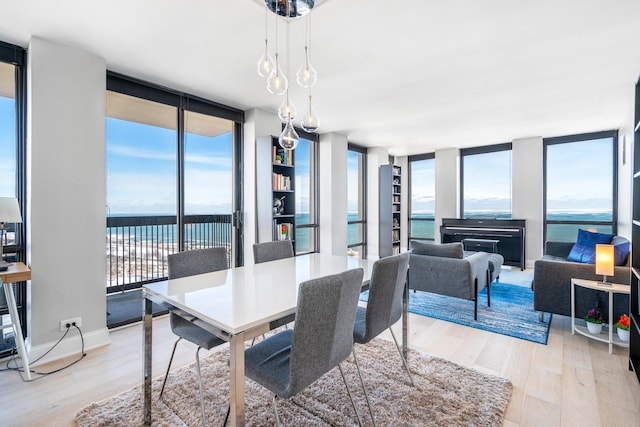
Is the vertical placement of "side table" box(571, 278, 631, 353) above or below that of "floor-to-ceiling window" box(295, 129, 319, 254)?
below

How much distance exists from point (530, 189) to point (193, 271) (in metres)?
6.33

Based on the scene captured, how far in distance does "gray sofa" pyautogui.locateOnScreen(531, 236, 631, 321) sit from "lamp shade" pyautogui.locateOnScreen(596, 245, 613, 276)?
0.16 metres

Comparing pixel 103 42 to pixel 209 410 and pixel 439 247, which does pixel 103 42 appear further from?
pixel 439 247

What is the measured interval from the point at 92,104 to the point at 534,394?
159 inches

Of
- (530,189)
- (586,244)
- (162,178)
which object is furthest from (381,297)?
(530,189)

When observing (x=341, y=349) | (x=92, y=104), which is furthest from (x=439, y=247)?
(x=92, y=104)

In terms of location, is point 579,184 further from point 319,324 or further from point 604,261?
point 319,324

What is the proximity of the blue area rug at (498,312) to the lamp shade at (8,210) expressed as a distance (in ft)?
11.2

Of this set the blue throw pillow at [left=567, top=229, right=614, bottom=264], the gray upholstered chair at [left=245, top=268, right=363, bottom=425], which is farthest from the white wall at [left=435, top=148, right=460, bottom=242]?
the gray upholstered chair at [left=245, top=268, right=363, bottom=425]

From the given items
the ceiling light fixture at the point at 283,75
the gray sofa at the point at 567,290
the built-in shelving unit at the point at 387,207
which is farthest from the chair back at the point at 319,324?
the built-in shelving unit at the point at 387,207

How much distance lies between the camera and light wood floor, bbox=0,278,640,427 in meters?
1.81

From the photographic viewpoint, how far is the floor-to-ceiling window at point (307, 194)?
17.8ft

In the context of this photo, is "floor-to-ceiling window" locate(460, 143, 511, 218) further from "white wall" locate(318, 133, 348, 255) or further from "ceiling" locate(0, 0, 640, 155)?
"white wall" locate(318, 133, 348, 255)

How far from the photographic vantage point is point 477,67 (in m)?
2.96
